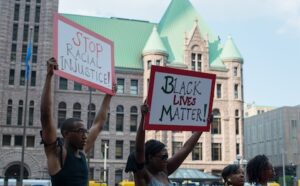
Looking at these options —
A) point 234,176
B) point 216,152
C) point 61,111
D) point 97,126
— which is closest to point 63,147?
point 97,126

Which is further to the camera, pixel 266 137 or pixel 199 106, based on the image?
pixel 266 137

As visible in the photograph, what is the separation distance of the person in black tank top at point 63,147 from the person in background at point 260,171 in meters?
2.00

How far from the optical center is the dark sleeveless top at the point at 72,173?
401cm

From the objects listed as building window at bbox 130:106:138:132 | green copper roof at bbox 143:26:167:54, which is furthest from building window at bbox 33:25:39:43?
building window at bbox 130:106:138:132

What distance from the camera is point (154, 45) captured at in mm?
48125

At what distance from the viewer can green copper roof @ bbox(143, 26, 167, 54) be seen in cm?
4791

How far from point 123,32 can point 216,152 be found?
Result: 17.9 m

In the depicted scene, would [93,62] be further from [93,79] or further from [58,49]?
[58,49]

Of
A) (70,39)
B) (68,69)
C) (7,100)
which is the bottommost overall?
(68,69)

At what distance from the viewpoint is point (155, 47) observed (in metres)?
47.9

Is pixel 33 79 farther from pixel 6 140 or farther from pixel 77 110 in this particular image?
pixel 6 140

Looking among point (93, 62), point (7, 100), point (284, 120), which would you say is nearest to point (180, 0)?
point (7, 100)

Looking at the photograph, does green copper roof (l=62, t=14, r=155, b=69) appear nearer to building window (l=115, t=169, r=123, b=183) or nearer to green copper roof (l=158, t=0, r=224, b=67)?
green copper roof (l=158, t=0, r=224, b=67)

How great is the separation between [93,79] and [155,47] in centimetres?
4241
